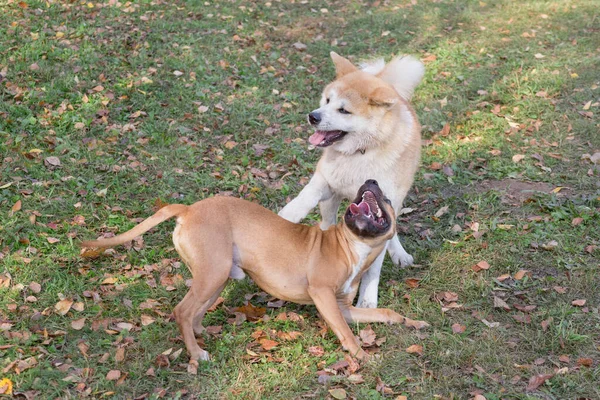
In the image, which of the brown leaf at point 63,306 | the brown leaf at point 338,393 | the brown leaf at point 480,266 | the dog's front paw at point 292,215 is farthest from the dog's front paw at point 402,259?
the brown leaf at point 63,306

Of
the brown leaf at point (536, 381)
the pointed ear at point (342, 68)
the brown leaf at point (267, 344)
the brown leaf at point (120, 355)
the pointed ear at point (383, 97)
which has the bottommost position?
the brown leaf at point (267, 344)

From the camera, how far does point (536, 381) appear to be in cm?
419

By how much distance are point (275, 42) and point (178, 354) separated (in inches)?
283

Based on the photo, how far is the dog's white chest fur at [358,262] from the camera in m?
4.77

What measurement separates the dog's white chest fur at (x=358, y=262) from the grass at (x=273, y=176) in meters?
0.40

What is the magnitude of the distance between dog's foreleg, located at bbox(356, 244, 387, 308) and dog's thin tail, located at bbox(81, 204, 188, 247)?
1538 millimetres

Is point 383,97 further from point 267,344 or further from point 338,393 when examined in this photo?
point 338,393

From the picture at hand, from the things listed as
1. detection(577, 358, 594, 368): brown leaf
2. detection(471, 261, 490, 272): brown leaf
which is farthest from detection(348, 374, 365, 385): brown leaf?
detection(471, 261, 490, 272): brown leaf

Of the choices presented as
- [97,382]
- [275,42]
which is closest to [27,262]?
[97,382]

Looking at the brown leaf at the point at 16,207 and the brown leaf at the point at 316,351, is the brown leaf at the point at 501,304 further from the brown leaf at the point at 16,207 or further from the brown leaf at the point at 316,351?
the brown leaf at the point at 16,207

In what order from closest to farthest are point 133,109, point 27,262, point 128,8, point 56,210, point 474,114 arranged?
point 27,262, point 56,210, point 133,109, point 474,114, point 128,8

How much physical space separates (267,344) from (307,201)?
51.3 inches

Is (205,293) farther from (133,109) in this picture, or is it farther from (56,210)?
(133,109)

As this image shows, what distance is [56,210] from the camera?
20.0ft
